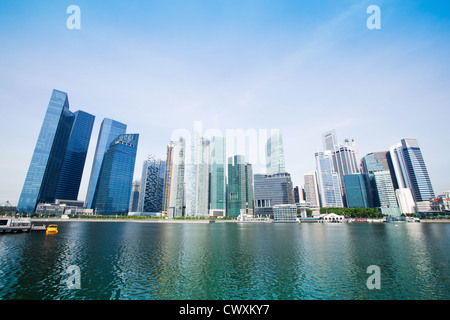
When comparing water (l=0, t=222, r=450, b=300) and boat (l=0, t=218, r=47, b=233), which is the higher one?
boat (l=0, t=218, r=47, b=233)

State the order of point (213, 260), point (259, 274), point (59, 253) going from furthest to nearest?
1. point (59, 253)
2. point (213, 260)
3. point (259, 274)

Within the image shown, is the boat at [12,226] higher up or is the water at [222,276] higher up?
the boat at [12,226]

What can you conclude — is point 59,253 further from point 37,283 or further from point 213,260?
point 213,260

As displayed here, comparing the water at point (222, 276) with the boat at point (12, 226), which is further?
the boat at point (12, 226)

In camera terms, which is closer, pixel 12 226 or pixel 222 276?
pixel 222 276

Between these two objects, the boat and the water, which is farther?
the boat

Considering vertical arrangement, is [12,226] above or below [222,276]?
above

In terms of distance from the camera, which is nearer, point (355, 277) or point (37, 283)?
point (37, 283)
